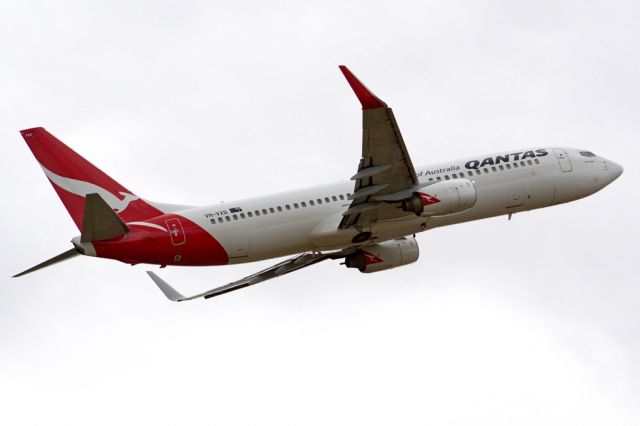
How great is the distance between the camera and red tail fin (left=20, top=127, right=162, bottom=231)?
59188 mm

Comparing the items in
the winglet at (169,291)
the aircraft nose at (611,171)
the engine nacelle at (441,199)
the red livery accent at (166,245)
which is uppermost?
the aircraft nose at (611,171)

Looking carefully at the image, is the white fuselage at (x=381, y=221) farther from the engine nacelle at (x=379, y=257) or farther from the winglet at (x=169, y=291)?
the winglet at (x=169, y=291)

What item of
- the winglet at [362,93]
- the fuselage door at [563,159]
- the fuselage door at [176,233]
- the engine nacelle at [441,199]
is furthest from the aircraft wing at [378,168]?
the fuselage door at [563,159]

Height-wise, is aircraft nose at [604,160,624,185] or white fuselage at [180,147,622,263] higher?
aircraft nose at [604,160,624,185]

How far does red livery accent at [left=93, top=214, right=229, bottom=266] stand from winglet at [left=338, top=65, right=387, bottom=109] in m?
10.2

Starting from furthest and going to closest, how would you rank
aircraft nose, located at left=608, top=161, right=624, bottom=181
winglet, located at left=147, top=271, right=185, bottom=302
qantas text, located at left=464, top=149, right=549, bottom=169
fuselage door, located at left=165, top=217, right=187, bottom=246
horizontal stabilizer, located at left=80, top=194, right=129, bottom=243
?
1. aircraft nose, located at left=608, top=161, right=624, bottom=181
2. winglet, located at left=147, top=271, right=185, bottom=302
3. qantas text, located at left=464, top=149, right=549, bottom=169
4. fuselage door, located at left=165, top=217, right=187, bottom=246
5. horizontal stabilizer, located at left=80, top=194, right=129, bottom=243

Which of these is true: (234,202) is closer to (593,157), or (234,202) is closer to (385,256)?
(385,256)

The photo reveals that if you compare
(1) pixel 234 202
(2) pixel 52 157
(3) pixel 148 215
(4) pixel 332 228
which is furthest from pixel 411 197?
(2) pixel 52 157

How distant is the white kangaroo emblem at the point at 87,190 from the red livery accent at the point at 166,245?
6.00ft

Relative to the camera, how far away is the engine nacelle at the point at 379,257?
213 ft

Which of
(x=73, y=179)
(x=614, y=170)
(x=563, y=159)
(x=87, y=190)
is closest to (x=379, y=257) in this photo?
(x=563, y=159)

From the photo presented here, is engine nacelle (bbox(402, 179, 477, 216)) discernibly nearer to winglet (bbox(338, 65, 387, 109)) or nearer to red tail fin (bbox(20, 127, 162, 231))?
winglet (bbox(338, 65, 387, 109))

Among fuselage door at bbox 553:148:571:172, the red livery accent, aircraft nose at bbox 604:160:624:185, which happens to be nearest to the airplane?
the red livery accent

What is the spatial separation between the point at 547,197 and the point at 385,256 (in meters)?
8.39
